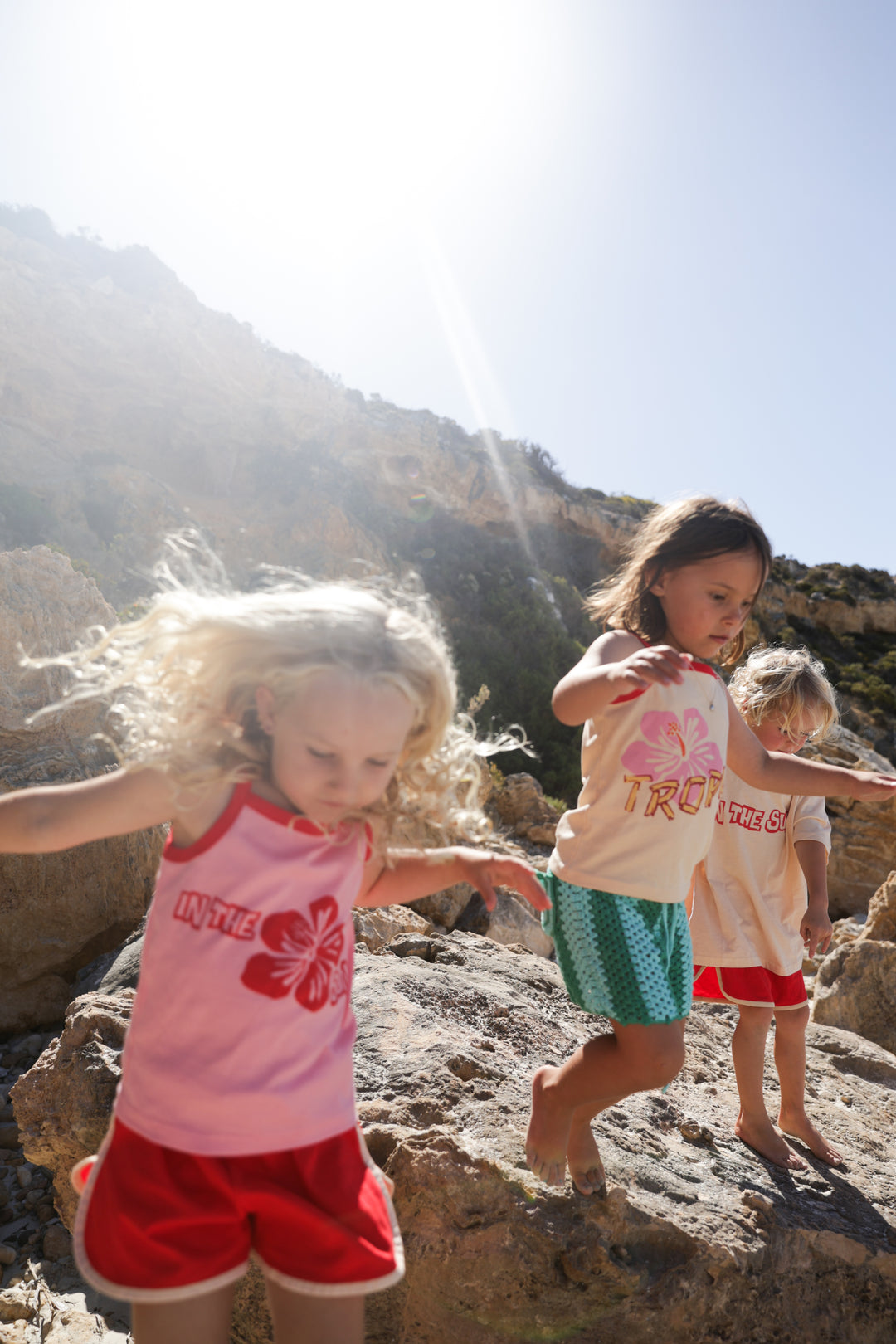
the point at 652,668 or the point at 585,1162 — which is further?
the point at 585,1162

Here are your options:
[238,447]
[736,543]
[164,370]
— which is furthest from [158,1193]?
A: [164,370]

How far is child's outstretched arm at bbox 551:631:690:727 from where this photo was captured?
53.1 inches

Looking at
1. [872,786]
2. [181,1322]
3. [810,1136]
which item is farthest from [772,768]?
[181,1322]

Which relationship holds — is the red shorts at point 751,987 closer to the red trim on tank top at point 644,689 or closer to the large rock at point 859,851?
the red trim on tank top at point 644,689

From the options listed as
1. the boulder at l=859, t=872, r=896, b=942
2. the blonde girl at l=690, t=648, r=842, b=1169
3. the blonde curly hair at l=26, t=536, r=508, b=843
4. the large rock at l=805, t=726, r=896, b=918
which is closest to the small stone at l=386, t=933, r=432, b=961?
the blonde girl at l=690, t=648, r=842, b=1169

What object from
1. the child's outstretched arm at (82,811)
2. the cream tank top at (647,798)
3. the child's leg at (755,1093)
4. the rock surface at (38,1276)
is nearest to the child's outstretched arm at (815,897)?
the child's leg at (755,1093)

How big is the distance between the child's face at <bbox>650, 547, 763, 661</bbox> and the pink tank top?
97cm

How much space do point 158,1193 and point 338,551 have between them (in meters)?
16.2

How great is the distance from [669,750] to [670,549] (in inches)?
18.5

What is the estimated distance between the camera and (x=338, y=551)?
54.8 feet

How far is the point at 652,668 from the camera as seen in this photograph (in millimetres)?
1348

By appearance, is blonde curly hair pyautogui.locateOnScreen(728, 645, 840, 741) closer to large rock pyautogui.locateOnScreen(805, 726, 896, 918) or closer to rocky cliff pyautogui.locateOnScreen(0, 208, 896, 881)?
large rock pyautogui.locateOnScreen(805, 726, 896, 918)

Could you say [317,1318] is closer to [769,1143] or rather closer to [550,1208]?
[550,1208]

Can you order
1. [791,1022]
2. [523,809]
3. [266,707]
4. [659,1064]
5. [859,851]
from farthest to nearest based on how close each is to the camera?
[523,809]
[859,851]
[791,1022]
[659,1064]
[266,707]
